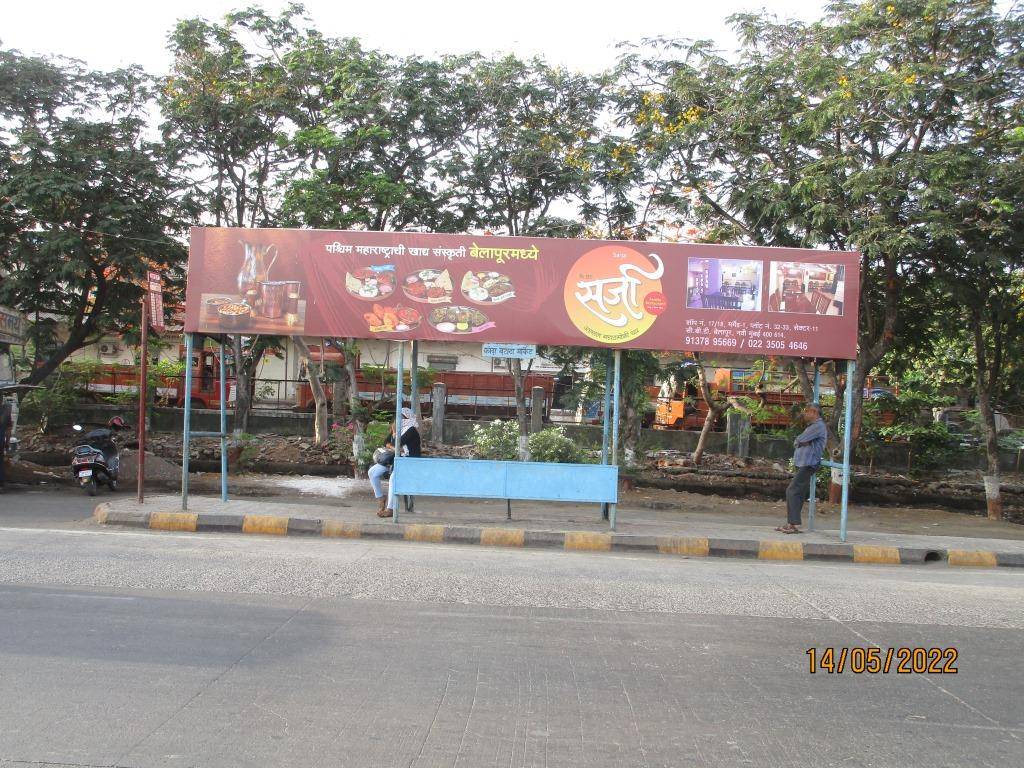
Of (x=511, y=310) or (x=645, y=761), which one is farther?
(x=511, y=310)

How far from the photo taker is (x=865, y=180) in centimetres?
1202

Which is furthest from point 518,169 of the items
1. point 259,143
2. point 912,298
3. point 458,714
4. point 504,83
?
point 458,714

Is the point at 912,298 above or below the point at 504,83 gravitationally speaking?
below

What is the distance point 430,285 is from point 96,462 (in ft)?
21.9

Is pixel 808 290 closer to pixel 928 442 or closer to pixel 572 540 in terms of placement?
pixel 572 540

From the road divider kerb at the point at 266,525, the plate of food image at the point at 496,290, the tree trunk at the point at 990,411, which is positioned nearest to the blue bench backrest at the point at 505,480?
the road divider kerb at the point at 266,525

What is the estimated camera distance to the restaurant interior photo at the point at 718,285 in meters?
10.6

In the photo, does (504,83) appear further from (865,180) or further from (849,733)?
(849,733)

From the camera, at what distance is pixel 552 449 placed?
44.9 feet

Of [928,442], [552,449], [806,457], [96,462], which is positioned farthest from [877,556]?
[96,462]

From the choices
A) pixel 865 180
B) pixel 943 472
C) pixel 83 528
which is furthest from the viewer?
pixel 943 472

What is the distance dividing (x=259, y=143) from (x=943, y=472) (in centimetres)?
1827

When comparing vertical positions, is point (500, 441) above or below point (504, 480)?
above

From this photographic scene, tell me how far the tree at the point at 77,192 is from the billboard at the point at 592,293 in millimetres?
7498
